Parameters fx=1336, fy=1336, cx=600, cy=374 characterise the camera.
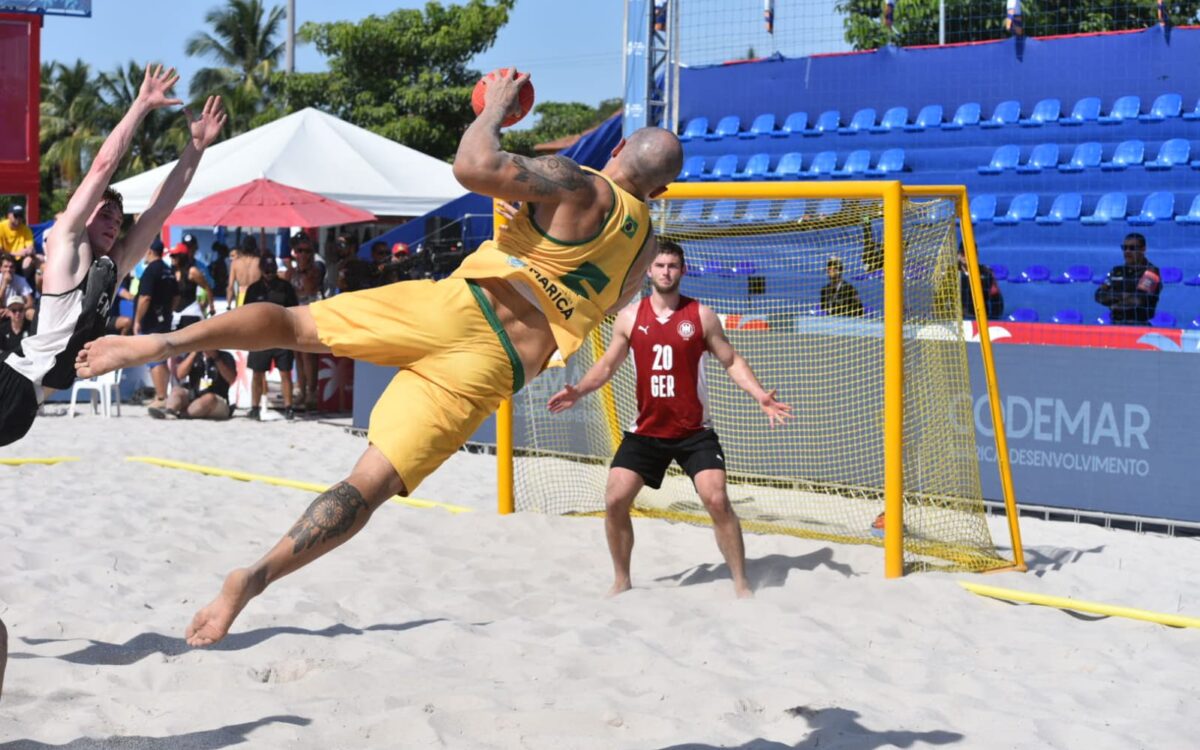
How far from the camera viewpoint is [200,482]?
9148 mm

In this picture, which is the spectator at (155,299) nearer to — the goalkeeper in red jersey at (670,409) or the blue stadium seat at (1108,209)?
the goalkeeper in red jersey at (670,409)

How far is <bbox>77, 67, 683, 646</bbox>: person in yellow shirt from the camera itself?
3734mm

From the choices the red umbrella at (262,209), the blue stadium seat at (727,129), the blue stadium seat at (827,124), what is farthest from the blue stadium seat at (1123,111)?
the red umbrella at (262,209)

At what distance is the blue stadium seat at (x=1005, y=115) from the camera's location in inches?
656

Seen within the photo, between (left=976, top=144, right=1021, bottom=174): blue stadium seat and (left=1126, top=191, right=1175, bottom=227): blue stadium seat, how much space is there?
178 cm

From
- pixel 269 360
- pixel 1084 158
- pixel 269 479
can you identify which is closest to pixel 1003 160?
pixel 1084 158

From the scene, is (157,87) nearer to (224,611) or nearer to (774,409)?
(224,611)

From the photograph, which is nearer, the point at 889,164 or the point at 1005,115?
the point at 1005,115

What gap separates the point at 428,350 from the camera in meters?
3.90

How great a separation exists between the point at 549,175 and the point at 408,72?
35.4 metres

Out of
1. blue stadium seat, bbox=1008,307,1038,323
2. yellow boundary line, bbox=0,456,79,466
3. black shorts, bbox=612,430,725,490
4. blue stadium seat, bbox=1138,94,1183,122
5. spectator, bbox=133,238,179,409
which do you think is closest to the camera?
black shorts, bbox=612,430,725,490

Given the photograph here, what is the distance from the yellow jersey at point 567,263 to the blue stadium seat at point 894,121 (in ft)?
46.1

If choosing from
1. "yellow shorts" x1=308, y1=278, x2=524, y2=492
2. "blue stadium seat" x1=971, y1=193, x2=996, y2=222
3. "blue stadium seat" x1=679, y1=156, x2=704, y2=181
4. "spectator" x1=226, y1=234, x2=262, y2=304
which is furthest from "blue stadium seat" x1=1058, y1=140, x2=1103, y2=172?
"yellow shorts" x1=308, y1=278, x2=524, y2=492

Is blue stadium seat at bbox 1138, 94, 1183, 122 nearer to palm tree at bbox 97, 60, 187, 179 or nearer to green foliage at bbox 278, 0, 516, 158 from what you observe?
green foliage at bbox 278, 0, 516, 158
